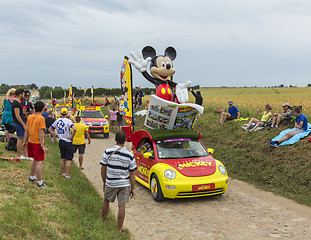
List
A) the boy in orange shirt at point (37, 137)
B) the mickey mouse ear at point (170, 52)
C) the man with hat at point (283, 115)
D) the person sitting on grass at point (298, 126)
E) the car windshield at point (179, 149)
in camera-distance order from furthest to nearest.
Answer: the man with hat at point (283, 115) < the mickey mouse ear at point (170, 52) < the person sitting on grass at point (298, 126) < the car windshield at point (179, 149) < the boy in orange shirt at point (37, 137)

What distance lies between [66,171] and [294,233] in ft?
18.5

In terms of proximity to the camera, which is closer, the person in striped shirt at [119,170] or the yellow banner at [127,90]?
the person in striped shirt at [119,170]

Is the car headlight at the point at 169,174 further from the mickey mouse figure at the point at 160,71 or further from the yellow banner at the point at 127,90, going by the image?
the yellow banner at the point at 127,90

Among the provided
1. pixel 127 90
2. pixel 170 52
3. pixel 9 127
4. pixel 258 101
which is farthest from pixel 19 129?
pixel 258 101

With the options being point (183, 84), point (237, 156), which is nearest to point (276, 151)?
point (237, 156)

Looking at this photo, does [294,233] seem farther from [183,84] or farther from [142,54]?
[142,54]

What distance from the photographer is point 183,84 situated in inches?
392

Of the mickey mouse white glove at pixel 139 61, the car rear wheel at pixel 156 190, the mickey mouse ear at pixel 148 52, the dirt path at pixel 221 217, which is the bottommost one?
the dirt path at pixel 221 217

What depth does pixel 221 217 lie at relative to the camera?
6.28m

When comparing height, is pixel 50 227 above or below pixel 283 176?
above

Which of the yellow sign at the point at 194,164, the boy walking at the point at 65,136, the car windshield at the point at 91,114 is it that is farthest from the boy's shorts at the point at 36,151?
the car windshield at the point at 91,114

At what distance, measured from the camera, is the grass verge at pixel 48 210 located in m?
4.13

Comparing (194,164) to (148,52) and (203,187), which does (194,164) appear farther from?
(148,52)

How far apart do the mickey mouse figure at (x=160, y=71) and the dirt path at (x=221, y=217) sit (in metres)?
3.27
